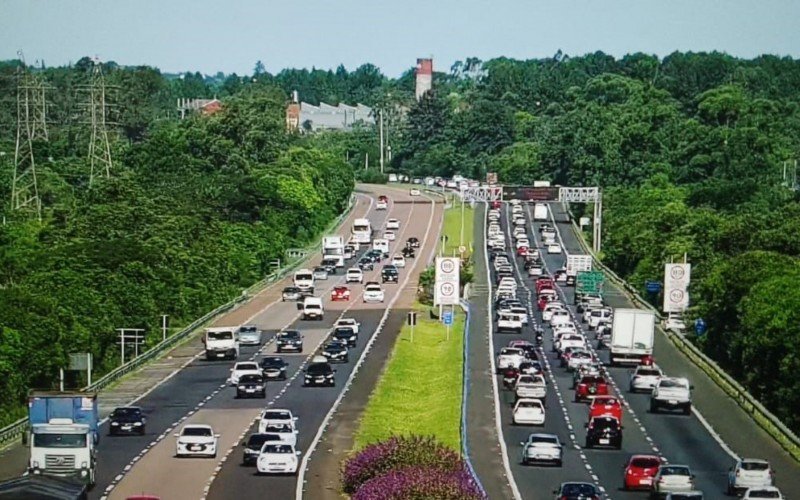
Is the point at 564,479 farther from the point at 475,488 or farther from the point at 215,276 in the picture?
the point at 215,276

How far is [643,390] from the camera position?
3076 inches

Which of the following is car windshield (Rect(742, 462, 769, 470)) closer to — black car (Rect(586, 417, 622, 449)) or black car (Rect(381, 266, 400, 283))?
black car (Rect(586, 417, 622, 449))

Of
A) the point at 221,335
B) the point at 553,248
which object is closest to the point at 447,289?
the point at 221,335

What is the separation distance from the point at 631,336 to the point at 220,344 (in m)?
21.2

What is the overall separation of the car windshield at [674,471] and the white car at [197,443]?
15898 mm

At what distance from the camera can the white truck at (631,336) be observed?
86.2 m

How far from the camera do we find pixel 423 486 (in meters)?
35.5

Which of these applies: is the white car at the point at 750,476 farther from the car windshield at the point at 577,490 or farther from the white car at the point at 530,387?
the white car at the point at 530,387

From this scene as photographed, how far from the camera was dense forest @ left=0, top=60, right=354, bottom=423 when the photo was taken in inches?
3159

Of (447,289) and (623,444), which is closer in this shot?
(623,444)

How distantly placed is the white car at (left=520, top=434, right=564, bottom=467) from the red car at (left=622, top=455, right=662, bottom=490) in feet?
16.5

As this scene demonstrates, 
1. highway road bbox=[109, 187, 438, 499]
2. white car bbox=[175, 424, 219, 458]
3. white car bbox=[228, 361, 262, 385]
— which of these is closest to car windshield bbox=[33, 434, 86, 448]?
highway road bbox=[109, 187, 438, 499]

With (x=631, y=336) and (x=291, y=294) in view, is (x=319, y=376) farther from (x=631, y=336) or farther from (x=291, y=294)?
(x=291, y=294)

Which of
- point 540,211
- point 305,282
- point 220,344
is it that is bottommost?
point 305,282
